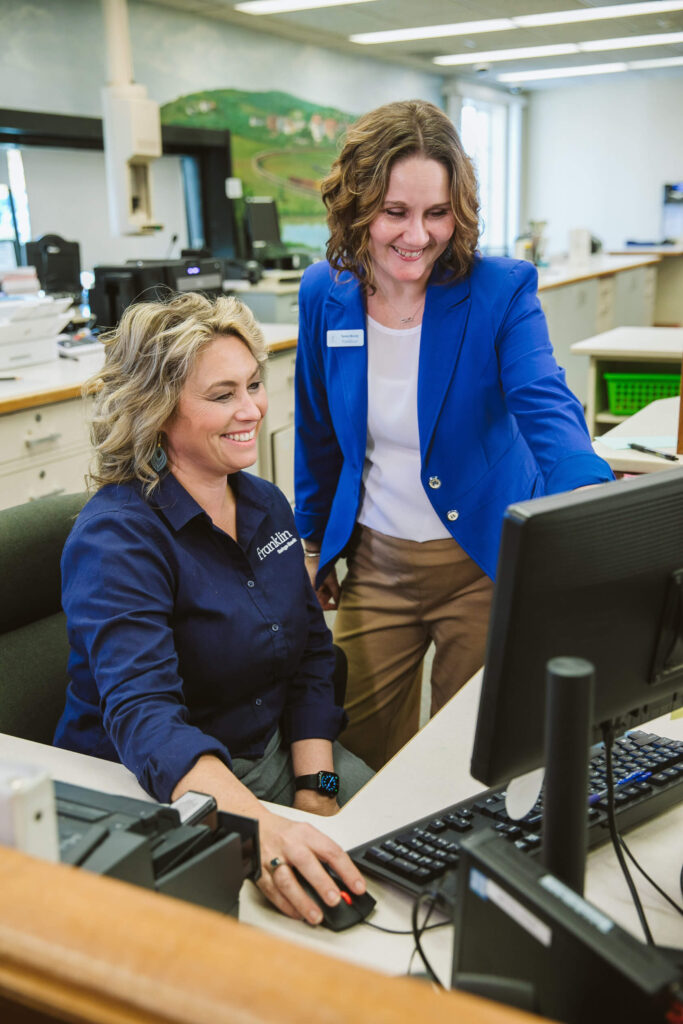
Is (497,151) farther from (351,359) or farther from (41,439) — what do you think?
(351,359)

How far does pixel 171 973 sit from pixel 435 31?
8500 millimetres

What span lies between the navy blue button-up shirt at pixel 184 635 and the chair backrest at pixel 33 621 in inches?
3.7

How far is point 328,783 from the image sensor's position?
1.44 meters

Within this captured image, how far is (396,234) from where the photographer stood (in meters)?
1.63

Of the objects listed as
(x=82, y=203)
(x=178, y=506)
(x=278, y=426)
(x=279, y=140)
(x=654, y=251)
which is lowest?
(x=278, y=426)

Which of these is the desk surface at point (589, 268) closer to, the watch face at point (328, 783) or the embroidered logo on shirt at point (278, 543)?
the embroidered logo on shirt at point (278, 543)

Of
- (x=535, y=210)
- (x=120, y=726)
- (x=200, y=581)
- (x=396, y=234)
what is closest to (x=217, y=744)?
(x=120, y=726)

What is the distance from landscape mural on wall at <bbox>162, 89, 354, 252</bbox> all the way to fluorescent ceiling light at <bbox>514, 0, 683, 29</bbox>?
187 centimetres

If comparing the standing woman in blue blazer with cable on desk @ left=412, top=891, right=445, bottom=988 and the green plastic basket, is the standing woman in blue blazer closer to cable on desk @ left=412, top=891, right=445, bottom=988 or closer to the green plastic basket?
cable on desk @ left=412, top=891, right=445, bottom=988

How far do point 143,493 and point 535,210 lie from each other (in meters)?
12.4

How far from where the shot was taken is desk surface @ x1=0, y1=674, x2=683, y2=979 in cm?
89

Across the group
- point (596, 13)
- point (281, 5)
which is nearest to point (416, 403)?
point (281, 5)

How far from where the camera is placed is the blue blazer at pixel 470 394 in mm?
1645

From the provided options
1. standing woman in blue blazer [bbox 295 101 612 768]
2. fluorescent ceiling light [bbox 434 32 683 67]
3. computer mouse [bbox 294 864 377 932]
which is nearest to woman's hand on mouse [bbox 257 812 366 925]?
computer mouse [bbox 294 864 377 932]
